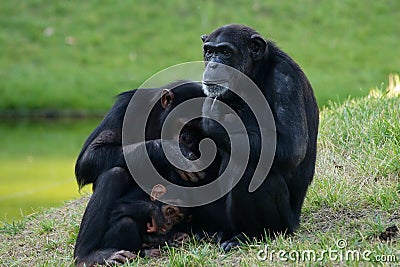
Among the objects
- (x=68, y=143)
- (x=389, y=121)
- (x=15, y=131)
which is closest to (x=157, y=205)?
(x=389, y=121)

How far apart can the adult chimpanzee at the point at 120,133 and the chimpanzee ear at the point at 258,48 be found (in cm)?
73

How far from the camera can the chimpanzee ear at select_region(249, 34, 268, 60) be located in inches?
245

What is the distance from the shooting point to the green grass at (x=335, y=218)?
216 inches

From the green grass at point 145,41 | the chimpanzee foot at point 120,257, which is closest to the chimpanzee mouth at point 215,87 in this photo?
the chimpanzee foot at point 120,257

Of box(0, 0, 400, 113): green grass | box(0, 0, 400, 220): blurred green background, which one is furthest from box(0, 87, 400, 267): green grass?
box(0, 0, 400, 113): green grass

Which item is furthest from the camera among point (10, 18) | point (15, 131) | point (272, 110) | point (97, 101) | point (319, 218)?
point (10, 18)

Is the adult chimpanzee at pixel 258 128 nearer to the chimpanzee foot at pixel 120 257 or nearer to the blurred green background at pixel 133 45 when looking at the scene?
the chimpanzee foot at pixel 120 257

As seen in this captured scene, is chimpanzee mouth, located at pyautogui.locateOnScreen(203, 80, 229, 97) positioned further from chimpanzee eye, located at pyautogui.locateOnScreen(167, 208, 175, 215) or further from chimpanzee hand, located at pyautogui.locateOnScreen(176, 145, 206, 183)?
chimpanzee eye, located at pyautogui.locateOnScreen(167, 208, 175, 215)

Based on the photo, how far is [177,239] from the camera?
6.39 m

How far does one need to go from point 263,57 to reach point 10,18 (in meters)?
20.1

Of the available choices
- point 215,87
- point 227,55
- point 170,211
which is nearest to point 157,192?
point 170,211

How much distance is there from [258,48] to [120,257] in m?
2.17

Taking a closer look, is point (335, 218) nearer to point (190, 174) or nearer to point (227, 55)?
point (190, 174)

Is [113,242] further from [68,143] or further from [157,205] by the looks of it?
[68,143]
